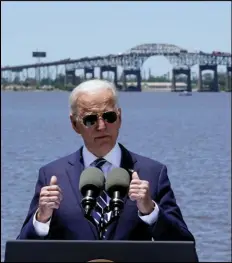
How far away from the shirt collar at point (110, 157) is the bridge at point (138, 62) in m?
154

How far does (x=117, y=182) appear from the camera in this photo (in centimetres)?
382

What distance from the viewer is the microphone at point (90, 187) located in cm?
375

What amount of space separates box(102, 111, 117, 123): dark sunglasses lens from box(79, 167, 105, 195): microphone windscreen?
28cm

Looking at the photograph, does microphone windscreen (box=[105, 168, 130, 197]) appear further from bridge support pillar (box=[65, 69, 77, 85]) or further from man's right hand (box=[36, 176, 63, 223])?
bridge support pillar (box=[65, 69, 77, 85])

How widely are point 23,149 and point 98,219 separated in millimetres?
42239

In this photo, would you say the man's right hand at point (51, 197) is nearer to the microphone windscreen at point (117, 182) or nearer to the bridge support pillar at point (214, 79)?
the microphone windscreen at point (117, 182)

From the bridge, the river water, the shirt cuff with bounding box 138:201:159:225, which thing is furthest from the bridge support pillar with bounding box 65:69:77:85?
the shirt cuff with bounding box 138:201:159:225

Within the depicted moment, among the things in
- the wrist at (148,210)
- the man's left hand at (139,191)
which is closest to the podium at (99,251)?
the man's left hand at (139,191)

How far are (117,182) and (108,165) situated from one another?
434mm

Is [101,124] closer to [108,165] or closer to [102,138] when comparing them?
[102,138]

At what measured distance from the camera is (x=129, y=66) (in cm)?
17838

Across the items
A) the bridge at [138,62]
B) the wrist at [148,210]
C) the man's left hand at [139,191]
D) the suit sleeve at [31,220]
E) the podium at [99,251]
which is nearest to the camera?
the podium at [99,251]

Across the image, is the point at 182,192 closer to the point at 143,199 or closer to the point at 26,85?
the point at 143,199

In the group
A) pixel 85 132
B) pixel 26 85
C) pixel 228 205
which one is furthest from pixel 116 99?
pixel 26 85
